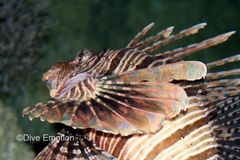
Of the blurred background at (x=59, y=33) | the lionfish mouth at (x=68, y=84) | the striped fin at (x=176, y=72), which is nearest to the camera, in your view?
the striped fin at (x=176, y=72)

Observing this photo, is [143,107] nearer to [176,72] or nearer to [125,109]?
[125,109]

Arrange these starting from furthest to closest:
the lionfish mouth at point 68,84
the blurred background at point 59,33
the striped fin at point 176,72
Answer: the blurred background at point 59,33, the lionfish mouth at point 68,84, the striped fin at point 176,72

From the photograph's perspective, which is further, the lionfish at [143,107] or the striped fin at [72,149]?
the striped fin at [72,149]

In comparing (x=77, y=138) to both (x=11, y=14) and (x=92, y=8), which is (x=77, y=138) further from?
(x=92, y=8)

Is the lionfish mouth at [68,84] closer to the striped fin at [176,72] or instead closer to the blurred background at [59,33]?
the striped fin at [176,72]

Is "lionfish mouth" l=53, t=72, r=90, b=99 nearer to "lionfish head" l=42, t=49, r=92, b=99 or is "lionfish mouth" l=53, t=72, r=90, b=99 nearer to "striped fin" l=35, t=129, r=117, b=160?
"lionfish head" l=42, t=49, r=92, b=99

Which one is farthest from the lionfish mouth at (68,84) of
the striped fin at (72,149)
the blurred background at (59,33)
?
the blurred background at (59,33)

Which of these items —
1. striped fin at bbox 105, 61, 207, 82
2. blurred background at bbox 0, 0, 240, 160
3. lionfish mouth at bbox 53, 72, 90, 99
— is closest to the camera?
striped fin at bbox 105, 61, 207, 82

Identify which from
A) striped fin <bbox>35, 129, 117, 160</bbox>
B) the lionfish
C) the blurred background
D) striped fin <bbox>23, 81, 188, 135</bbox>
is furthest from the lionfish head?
the blurred background
